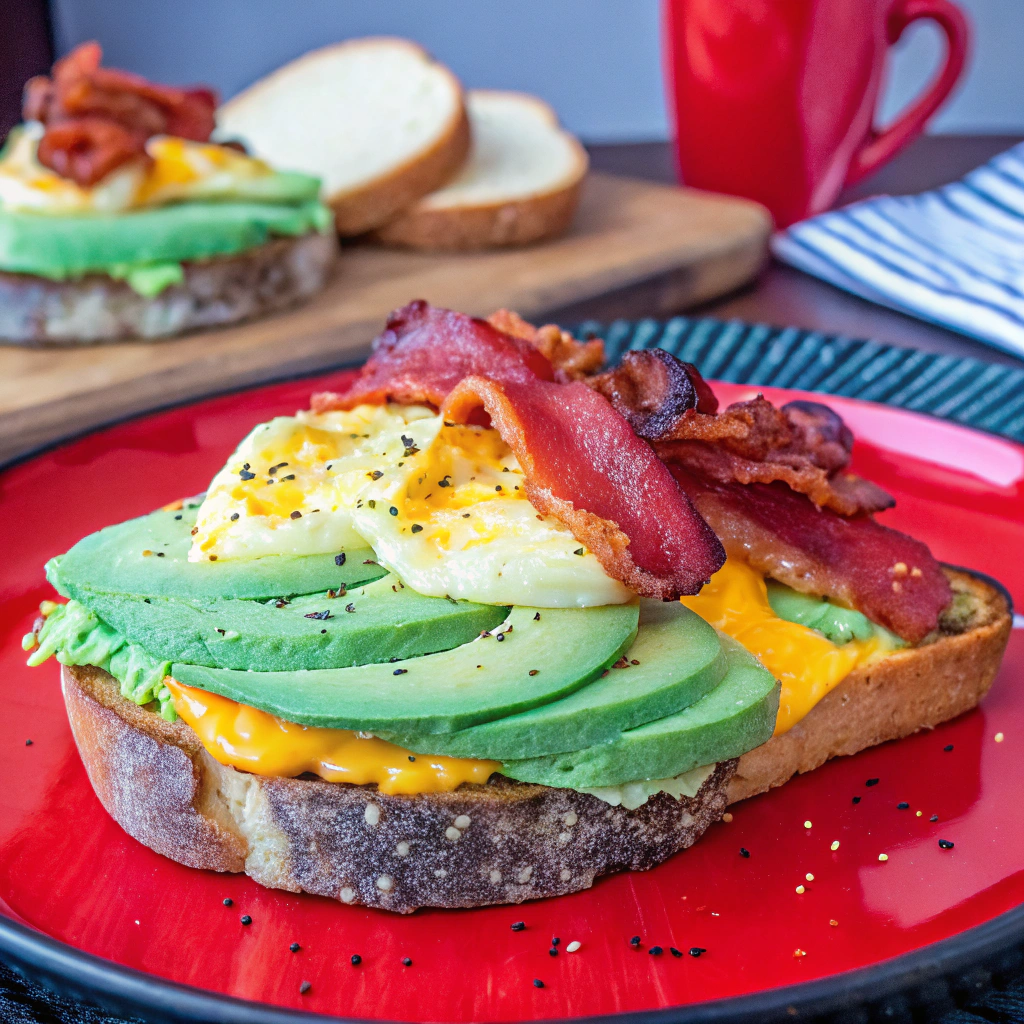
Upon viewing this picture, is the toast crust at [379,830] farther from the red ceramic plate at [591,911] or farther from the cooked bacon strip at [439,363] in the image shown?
the cooked bacon strip at [439,363]

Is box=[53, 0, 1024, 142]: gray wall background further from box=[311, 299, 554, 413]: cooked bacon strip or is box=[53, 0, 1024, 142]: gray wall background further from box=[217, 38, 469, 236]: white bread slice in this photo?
box=[311, 299, 554, 413]: cooked bacon strip

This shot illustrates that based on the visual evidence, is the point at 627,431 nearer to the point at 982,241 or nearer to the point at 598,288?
the point at 598,288

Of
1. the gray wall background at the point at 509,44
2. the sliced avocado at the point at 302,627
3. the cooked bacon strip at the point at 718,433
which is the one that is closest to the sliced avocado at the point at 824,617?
the cooked bacon strip at the point at 718,433

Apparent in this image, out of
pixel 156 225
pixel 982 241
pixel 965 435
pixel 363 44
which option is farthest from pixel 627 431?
pixel 363 44

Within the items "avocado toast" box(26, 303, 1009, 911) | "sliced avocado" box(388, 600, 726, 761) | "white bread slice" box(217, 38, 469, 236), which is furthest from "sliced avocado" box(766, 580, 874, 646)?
"white bread slice" box(217, 38, 469, 236)

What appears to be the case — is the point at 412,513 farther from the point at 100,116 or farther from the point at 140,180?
the point at 100,116

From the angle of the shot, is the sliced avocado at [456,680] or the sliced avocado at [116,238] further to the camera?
the sliced avocado at [116,238]
